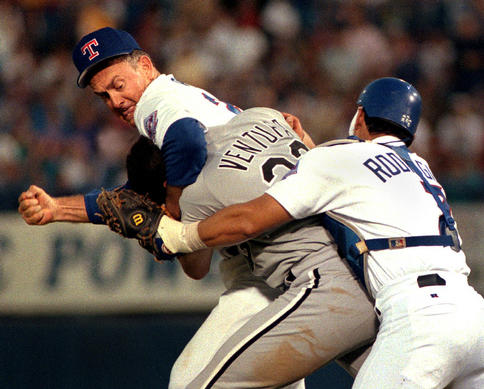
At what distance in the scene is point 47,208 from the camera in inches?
136

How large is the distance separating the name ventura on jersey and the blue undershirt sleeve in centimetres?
11

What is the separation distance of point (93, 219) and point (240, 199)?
0.80 meters

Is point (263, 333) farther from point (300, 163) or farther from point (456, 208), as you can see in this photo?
point (456, 208)

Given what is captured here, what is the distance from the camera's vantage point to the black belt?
9.04 feet

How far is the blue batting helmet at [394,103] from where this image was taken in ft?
10.6

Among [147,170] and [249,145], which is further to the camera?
[147,170]

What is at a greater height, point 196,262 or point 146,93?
point 146,93

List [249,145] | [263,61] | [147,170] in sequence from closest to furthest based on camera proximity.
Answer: [249,145], [147,170], [263,61]

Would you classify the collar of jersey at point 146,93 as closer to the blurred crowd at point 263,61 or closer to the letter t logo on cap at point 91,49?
the letter t logo on cap at point 91,49

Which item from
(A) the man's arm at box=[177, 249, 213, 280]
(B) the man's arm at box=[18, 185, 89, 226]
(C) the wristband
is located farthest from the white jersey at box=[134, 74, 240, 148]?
(A) the man's arm at box=[177, 249, 213, 280]

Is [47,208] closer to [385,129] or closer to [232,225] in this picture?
[232,225]

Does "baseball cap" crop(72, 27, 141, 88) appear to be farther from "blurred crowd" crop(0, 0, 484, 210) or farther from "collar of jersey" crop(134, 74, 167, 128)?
"blurred crowd" crop(0, 0, 484, 210)

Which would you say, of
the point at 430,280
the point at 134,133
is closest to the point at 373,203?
the point at 430,280

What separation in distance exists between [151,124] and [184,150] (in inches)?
11.9
